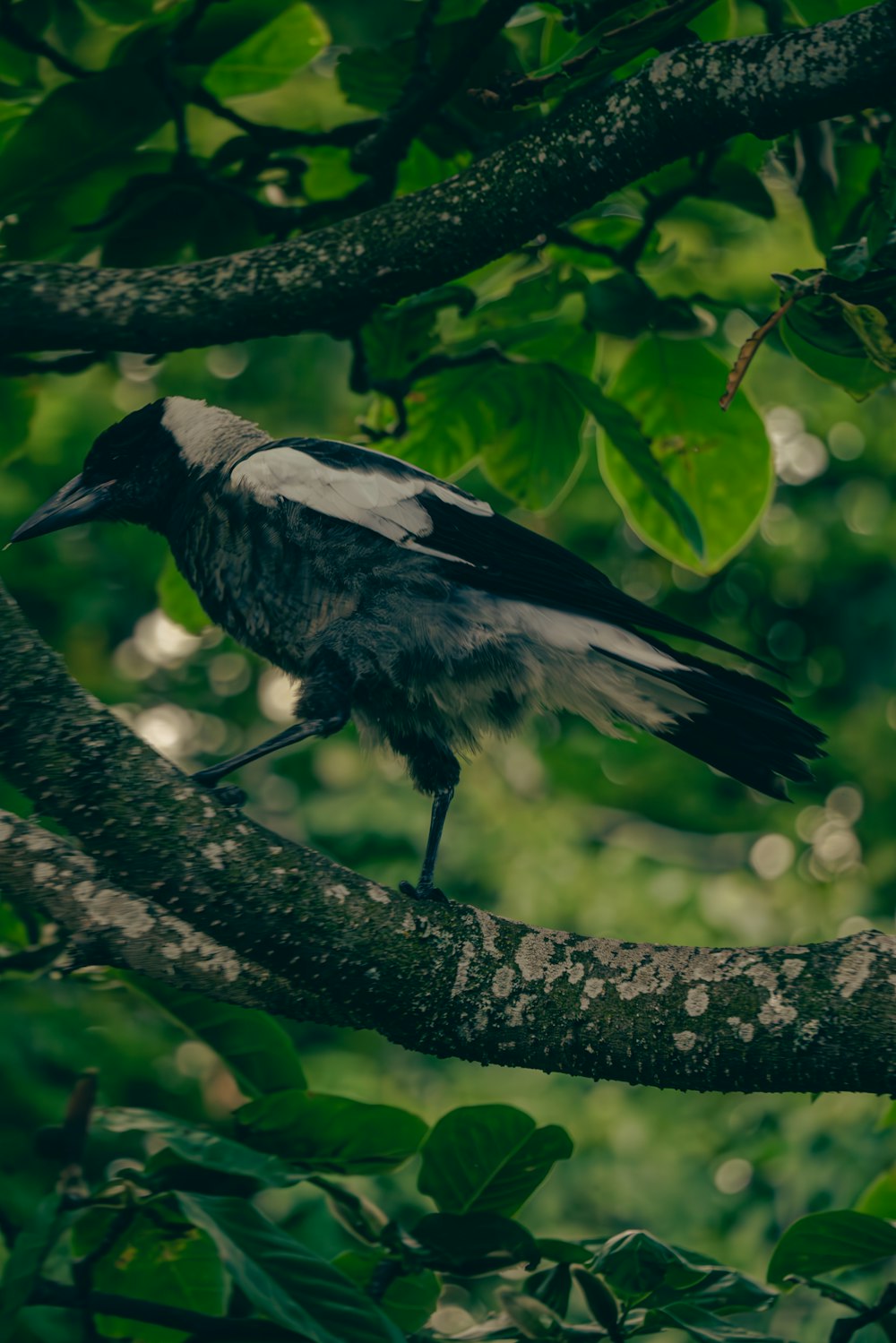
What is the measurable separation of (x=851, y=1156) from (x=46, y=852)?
3449 mm

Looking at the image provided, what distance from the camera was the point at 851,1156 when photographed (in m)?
4.09

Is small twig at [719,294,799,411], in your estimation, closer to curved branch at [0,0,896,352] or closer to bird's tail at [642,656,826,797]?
curved branch at [0,0,896,352]

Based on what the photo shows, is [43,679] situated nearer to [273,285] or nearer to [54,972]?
[54,972]

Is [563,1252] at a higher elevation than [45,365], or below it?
below

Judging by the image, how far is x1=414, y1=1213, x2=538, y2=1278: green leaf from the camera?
5.04ft

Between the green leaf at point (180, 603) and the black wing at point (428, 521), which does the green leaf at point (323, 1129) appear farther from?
the green leaf at point (180, 603)

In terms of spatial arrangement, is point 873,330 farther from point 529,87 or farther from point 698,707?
point 698,707

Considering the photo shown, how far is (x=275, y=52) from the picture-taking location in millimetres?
2074

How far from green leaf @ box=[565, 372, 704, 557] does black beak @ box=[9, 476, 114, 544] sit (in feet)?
3.24

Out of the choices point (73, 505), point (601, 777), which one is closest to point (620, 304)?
point (73, 505)

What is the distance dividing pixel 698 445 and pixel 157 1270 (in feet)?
4.83

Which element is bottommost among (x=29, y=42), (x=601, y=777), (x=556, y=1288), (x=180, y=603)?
(x=601, y=777)

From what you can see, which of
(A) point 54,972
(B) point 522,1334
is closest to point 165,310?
(A) point 54,972

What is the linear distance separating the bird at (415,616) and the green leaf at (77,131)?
0.53 meters
